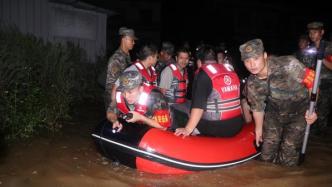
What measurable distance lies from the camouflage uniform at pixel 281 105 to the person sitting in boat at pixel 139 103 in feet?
3.80

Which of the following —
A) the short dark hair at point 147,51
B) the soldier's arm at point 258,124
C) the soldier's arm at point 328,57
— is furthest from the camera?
the soldier's arm at point 328,57

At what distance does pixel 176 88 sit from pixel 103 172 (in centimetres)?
242

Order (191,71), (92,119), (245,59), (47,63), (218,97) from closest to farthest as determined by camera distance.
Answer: (245,59)
(218,97)
(47,63)
(92,119)
(191,71)

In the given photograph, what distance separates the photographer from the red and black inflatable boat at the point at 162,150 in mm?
4016

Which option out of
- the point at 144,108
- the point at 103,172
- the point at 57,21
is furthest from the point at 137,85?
the point at 57,21

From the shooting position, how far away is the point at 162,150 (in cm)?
401

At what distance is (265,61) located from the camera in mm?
4168

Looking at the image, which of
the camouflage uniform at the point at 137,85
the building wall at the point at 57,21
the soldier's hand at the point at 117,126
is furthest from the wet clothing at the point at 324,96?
the building wall at the point at 57,21

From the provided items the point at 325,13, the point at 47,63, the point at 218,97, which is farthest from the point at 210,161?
the point at 325,13

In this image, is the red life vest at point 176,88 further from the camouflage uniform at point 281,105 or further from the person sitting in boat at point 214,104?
the camouflage uniform at point 281,105

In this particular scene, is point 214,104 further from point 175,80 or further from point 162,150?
point 175,80

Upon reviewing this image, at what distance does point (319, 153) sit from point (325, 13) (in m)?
31.5

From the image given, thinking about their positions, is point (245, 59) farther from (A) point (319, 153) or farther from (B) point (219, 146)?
(A) point (319, 153)

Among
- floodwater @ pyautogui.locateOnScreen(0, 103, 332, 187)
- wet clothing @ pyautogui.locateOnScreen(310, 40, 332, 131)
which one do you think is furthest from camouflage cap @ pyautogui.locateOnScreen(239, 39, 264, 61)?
wet clothing @ pyautogui.locateOnScreen(310, 40, 332, 131)
